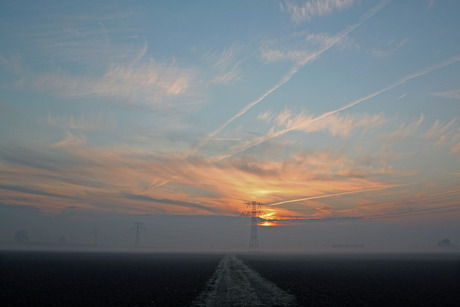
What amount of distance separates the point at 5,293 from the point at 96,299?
11.6m

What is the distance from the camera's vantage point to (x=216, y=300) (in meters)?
33.6

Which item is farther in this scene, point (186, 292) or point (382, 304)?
point (186, 292)

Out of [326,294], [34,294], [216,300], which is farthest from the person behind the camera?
[326,294]

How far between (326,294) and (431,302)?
10598mm

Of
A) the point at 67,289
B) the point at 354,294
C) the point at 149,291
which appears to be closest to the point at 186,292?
the point at 149,291

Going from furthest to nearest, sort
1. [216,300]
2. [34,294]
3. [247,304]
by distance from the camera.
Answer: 1. [34,294]
2. [216,300]
3. [247,304]

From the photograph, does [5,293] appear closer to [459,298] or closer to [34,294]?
[34,294]

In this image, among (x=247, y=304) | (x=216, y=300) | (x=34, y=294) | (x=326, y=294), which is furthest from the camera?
(x=326, y=294)

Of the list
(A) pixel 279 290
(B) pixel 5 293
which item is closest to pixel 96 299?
(B) pixel 5 293

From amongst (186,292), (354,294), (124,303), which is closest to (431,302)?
(354,294)

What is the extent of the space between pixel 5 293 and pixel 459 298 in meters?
49.0

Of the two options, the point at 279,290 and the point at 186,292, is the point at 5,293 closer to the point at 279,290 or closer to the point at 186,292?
the point at 186,292

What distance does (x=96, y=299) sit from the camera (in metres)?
34.9

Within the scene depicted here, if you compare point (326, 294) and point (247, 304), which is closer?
point (247, 304)
